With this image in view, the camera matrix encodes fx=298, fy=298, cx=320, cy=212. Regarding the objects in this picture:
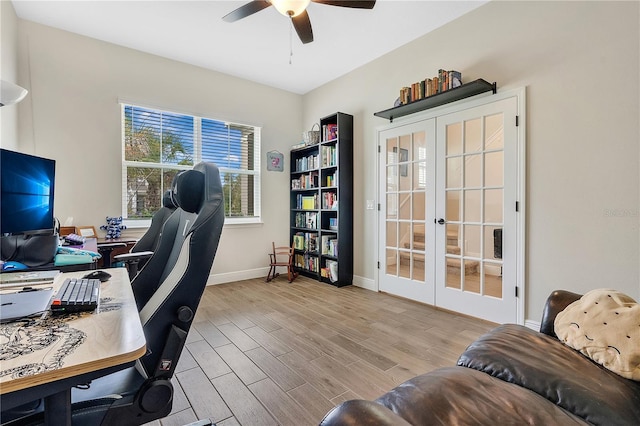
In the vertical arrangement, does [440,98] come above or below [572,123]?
above

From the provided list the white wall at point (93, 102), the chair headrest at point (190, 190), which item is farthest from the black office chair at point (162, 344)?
the white wall at point (93, 102)

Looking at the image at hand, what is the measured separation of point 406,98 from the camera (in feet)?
10.8

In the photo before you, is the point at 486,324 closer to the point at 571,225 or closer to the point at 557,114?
the point at 571,225

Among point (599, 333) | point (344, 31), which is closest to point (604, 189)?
point (599, 333)

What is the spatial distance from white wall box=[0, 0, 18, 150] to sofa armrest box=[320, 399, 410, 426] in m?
3.25

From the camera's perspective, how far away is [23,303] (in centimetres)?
97

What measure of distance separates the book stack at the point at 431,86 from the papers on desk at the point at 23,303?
3250 millimetres

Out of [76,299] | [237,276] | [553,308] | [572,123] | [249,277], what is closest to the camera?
[76,299]

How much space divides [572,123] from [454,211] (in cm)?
119

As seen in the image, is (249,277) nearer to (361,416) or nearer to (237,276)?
(237,276)

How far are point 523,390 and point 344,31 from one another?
11.3 feet

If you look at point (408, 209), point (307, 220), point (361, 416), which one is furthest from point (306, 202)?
point (361, 416)

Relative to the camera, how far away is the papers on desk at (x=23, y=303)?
88cm

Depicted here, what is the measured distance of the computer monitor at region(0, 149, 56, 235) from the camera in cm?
112
